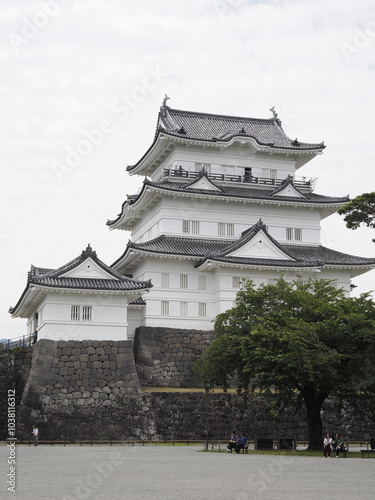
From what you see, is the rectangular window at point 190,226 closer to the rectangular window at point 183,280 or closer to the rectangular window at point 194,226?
the rectangular window at point 194,226

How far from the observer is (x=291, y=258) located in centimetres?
4091

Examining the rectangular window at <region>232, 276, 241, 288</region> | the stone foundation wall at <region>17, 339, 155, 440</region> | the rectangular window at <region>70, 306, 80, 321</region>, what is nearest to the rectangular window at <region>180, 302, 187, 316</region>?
the rectangular window at <region>232, 276, 241, 288</region>

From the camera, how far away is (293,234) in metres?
44.8

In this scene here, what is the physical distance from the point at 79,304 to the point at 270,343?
11.4 metres

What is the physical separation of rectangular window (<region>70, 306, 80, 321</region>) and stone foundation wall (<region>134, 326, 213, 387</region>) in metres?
4.58

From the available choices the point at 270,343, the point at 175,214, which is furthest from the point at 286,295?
the point at 175,214

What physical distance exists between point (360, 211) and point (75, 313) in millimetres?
15971

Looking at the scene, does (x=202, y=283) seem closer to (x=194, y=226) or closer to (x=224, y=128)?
(x=194, y=226)

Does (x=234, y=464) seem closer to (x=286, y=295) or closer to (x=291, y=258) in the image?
(x=286, y=295)

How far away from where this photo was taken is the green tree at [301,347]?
26922 mm

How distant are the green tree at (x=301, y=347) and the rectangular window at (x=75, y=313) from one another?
25.6 feet

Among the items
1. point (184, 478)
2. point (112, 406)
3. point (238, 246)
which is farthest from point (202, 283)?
point (184, 478)

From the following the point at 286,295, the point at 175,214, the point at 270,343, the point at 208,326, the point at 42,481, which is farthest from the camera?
the point at 175,214

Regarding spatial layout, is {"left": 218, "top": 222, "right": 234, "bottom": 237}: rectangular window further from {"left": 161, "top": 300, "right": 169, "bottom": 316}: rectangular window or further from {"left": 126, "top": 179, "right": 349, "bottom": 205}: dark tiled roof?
{"left": 161, "top": 300, "right": 169, "bottom": 316}: rectangular window
